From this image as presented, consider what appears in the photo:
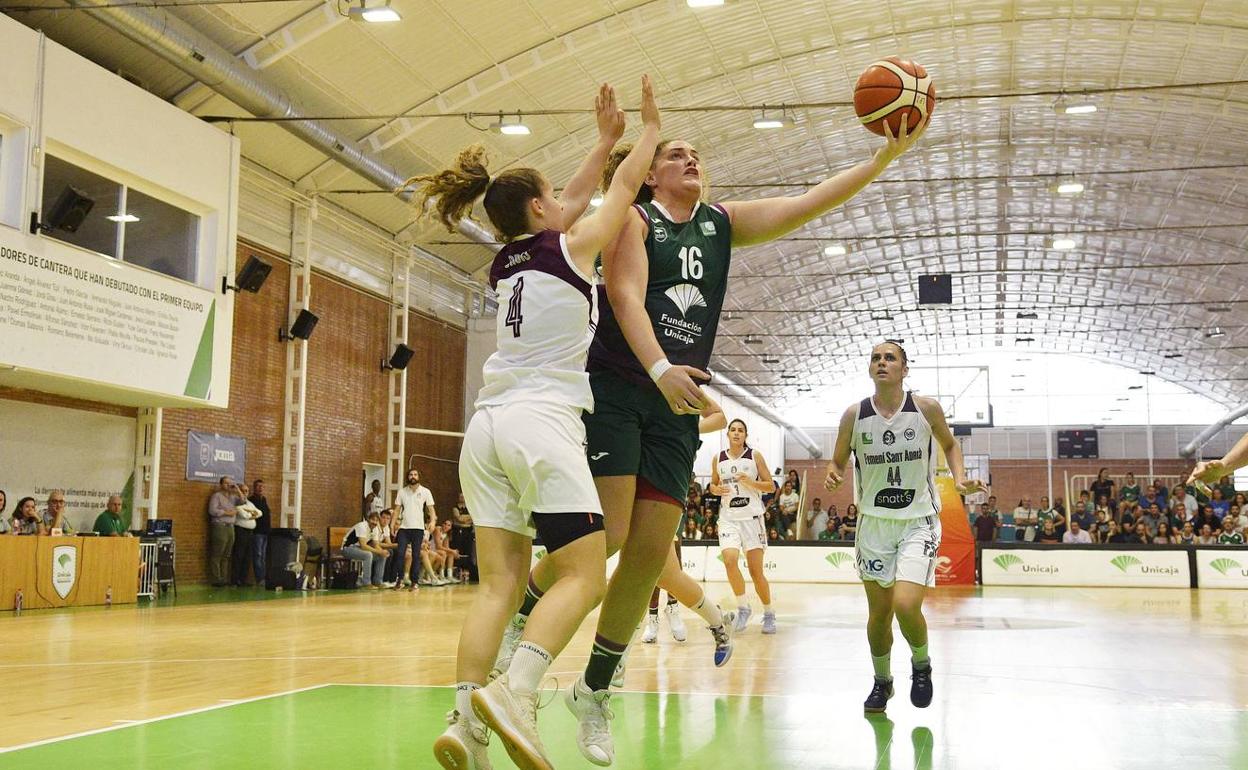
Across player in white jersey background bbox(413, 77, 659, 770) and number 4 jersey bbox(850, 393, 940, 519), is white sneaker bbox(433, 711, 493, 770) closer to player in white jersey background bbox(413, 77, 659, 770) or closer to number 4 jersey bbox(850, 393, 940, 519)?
player in white jersey background bbox(413, 77, 659, 770)

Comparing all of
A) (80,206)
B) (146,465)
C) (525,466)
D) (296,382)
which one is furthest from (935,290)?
(525,466)

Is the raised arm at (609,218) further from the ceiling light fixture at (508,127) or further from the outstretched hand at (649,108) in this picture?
the ceiling light fixture at (508,127)

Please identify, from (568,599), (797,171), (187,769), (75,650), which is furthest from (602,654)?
(797,171)

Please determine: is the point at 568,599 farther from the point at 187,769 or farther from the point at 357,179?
the point at 357,179

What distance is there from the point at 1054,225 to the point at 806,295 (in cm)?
855

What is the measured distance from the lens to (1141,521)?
24.8m

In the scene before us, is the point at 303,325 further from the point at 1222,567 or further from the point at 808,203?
the point at 808,203

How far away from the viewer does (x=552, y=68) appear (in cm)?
1998

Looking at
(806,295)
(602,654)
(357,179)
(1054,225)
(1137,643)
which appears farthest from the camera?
(806,295)

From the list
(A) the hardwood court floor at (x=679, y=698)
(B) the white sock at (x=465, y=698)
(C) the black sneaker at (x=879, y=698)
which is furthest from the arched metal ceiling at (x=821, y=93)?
(B) the white sock at (x=465, y=698)

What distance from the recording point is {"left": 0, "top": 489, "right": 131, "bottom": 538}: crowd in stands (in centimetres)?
1438

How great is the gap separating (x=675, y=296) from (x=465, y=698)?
1.53m

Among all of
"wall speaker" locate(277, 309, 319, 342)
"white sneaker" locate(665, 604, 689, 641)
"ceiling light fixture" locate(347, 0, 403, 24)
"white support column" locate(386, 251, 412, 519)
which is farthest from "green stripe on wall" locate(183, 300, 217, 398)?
"white sneaker" locate(665, 604, 689, 641)

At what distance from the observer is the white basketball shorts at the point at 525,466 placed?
3.57 m
